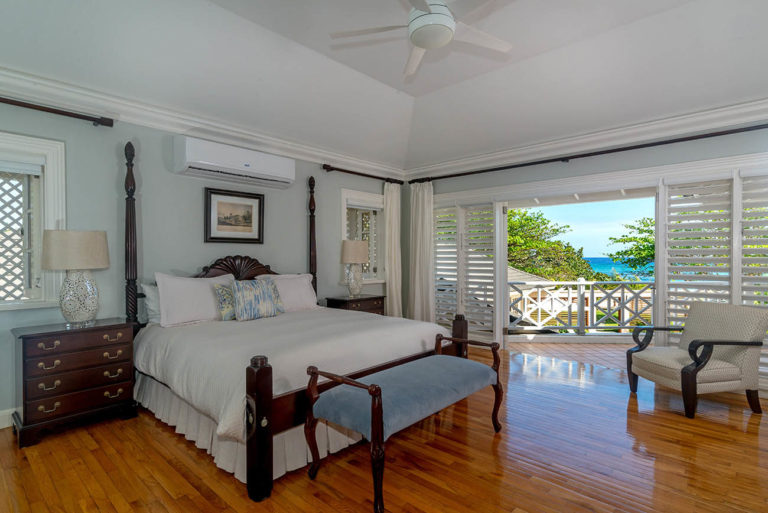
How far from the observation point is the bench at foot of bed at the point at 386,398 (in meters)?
1.92

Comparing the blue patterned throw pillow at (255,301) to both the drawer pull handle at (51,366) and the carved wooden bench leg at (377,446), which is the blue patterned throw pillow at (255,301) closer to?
the drawer pull handle at (51,366)

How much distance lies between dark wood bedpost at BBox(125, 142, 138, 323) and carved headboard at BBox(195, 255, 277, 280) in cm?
61

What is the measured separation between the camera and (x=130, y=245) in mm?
3361

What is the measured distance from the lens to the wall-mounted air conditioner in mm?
3633

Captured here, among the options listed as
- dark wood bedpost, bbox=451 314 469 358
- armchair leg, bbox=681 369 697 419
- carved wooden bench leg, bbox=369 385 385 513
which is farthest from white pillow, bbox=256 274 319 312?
armchair leg, bbox=681 369 697 419

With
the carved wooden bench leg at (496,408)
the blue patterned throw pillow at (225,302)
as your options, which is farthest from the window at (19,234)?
the carved wooden bench leg at (496,408)

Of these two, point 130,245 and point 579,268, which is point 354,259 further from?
point 579,268

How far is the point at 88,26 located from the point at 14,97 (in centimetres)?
80

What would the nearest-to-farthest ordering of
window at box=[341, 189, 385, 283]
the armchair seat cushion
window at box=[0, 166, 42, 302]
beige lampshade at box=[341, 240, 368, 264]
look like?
window at box=[0, 166, 42, 302], the armchair seat cushion, beige lampshade at box=[341, 240, 368, 264], window at box=[341, 189, 385, 283]

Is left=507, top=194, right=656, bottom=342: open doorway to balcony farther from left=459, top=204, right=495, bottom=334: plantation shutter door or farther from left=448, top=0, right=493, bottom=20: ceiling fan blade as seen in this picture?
left=448, top=0, right=493, bottom=20: ceiling fan blade

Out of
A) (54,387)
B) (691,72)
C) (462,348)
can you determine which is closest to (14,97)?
(54,387)

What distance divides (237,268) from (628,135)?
4.41m

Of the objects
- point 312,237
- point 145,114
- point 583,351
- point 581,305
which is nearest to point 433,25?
point 145,114

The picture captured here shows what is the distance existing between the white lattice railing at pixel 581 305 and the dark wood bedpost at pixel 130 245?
17.6ft
